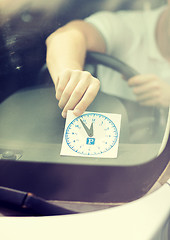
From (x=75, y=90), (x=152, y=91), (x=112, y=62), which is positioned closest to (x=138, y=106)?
(x=152, y=91)

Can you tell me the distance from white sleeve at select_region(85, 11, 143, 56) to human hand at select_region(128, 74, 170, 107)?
19 centimetres

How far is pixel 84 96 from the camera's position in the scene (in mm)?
939

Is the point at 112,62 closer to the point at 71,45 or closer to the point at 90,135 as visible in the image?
the point at 71,45

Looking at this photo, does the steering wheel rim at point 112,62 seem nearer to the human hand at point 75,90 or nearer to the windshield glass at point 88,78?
the windshield glass at point 88,78

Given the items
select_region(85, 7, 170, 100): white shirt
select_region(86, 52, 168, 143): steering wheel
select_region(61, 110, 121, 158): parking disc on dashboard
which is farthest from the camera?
select_region(85, 7, 170, 100): white shirt

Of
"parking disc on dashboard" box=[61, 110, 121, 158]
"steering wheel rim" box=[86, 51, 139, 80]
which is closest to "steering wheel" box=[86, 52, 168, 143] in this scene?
"steering wheel rim" box=[86, 51, 139, 80]

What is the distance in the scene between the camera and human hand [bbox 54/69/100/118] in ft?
3.02

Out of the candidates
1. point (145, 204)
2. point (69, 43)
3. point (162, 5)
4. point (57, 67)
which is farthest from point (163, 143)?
point (162, 5)

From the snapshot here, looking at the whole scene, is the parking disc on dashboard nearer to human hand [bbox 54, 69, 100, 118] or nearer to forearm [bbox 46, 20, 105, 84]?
human hand [bbox 54, 69, 100, 118]

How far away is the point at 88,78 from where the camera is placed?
38.3 inches

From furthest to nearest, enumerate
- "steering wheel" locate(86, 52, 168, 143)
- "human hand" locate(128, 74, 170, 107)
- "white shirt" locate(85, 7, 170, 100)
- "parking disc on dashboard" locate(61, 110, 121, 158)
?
"white shirt" locate(85, 7, 170, 100) → "human hand" locate(128, 74, 170, 107) → "steering wheel" locate(86, 52, 168, 143) → "parking disc on dashboard" locate(61, 110, 121, 158)

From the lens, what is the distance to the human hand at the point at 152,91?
3.84 ft

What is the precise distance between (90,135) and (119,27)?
0.71 meters

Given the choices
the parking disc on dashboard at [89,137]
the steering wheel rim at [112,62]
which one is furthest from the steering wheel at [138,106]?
the parking disc on dashboard at [89,137]
